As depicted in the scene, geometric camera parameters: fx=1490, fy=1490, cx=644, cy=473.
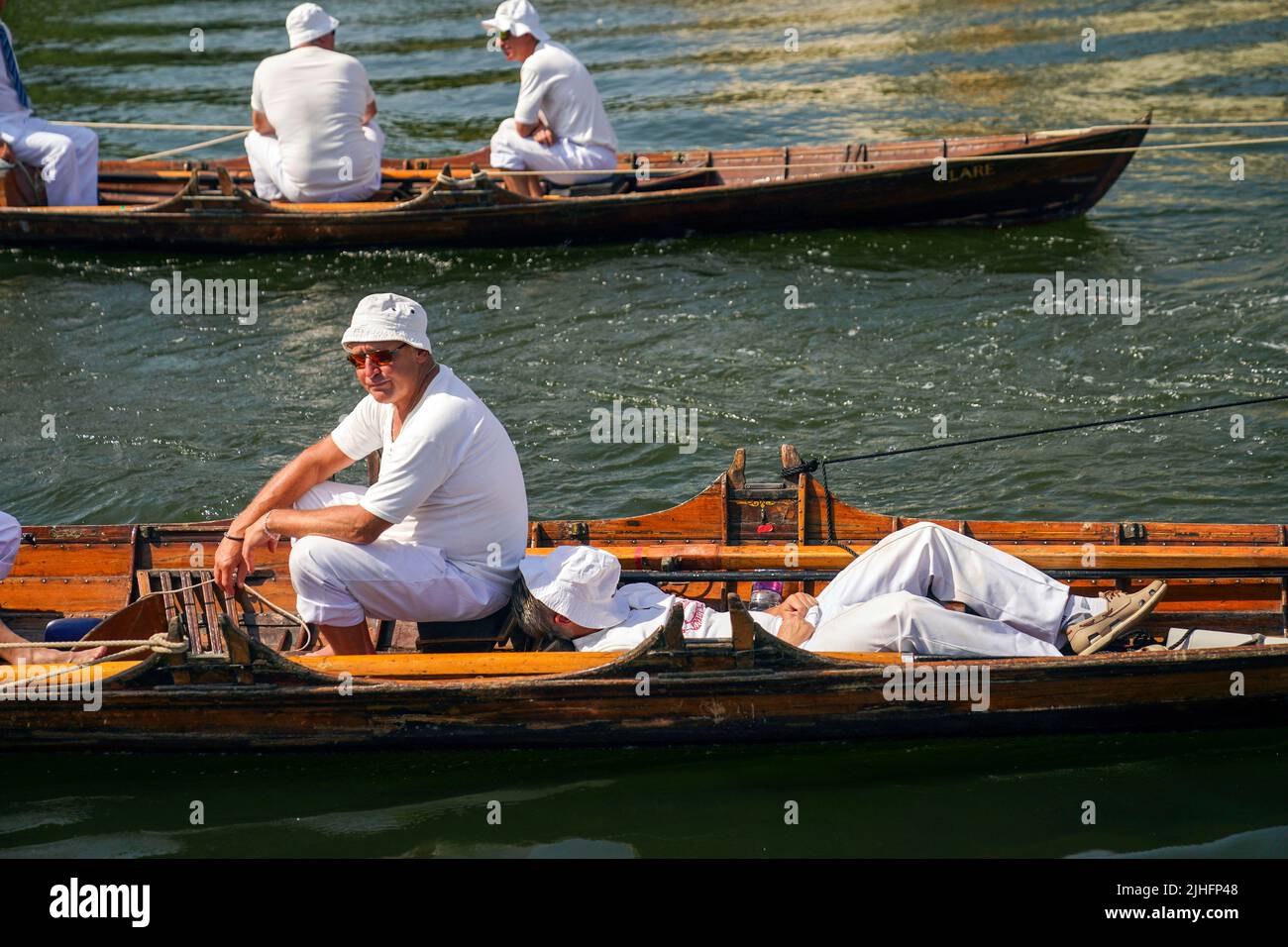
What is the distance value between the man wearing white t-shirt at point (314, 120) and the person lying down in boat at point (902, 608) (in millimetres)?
6834

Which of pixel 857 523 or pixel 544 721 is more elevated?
pixel 857 523

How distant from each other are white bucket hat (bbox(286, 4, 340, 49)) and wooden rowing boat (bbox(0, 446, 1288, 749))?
6.28 meters

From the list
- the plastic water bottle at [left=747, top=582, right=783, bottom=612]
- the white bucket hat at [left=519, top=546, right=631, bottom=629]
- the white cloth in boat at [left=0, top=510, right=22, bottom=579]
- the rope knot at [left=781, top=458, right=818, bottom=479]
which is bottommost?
the plastic water bottle at [left=747, top=582, right=783, bottom=612]

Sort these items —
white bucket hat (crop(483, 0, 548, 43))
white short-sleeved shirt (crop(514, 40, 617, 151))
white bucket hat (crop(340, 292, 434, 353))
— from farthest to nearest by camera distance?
white short-sleeved shirt (crop(514, 40, 617, 151)) < white bucket hat (crop(483, 0, 548, 43)) < white bucket hat (crop(340, 292, 434, 353))

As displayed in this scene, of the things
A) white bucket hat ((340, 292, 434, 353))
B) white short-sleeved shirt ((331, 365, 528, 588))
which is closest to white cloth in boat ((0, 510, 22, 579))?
white short-sleeved shirt ((331, 365, 528, 588))

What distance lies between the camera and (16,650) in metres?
6.37

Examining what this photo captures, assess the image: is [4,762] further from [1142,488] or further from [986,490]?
[1142,488]

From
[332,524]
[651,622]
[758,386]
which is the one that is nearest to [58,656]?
[332,524]

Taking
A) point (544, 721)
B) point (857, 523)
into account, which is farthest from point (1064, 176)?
point (544, 721)

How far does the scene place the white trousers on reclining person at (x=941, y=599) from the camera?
603cm

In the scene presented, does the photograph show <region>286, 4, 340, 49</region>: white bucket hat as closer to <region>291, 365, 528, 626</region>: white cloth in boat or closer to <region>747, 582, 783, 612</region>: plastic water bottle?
<region>291, 365, 528, 626</region>: white cloth in boat

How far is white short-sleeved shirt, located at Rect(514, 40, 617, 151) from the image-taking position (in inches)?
470

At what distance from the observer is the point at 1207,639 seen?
630 centimetres

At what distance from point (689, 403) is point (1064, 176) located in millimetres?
4247
